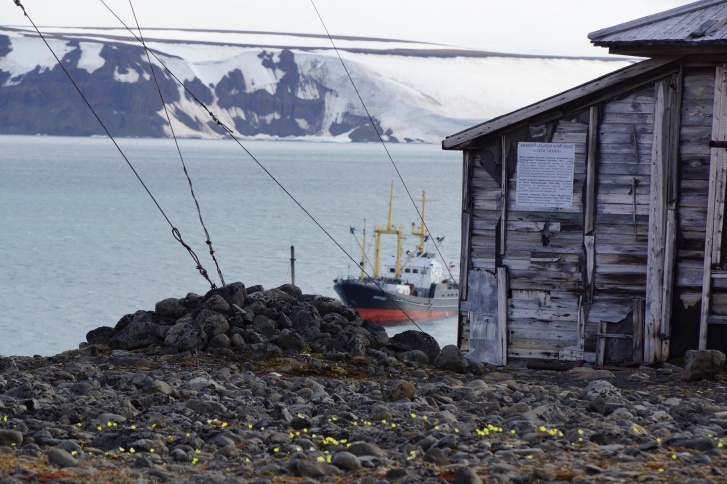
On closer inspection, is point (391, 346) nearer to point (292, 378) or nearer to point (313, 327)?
point (313, 327)

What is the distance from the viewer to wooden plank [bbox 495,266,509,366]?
14.7m

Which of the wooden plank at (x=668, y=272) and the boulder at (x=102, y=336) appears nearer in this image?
the wooden plank at (x=668, y=272)

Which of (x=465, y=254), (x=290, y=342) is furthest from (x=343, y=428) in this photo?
(x=465, y=254)

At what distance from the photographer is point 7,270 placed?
70688 millimetres

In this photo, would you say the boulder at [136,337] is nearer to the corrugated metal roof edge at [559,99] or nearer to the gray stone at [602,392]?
the corrugated metal roof edge at [559,99]

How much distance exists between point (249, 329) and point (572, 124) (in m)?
4.77

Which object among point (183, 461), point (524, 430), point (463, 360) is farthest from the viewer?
point (463, 360)

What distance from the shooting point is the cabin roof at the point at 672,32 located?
13.5 m

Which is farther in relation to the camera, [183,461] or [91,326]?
[91,326]

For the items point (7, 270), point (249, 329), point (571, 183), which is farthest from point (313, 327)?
point (7, 270)

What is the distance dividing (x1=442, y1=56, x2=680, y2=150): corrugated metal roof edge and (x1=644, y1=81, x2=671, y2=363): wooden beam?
290 mm

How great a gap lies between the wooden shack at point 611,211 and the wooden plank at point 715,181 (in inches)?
0.5

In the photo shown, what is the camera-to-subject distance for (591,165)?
46.9 feet

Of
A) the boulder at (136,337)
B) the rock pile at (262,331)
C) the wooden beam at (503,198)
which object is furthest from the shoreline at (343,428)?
the wooden beam at (503,198)
